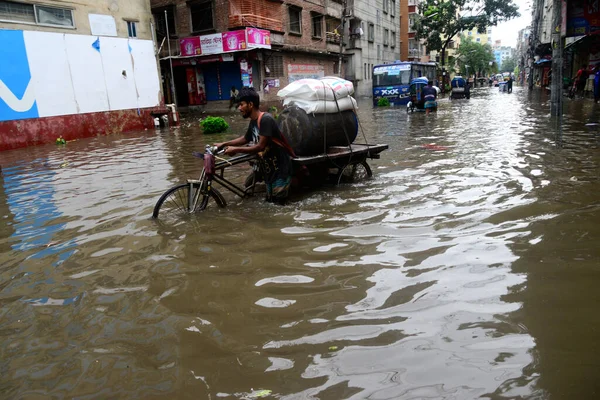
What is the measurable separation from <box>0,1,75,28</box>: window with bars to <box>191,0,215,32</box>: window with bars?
11472 mm

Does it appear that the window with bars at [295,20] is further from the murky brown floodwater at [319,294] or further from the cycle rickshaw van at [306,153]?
the murky brown floodwater at [319,294]

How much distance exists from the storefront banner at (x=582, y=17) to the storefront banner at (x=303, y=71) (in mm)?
18576

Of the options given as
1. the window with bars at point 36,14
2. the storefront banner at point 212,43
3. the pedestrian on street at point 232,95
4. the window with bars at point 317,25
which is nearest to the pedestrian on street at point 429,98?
the pedestrian on street at point 232,95

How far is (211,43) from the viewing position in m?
26.7

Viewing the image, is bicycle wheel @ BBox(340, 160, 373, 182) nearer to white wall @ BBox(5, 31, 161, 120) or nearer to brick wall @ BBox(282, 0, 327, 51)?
white wall @ BBox(5, 31, 161, 120)

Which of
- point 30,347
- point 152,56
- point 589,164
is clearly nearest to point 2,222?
point 30,347

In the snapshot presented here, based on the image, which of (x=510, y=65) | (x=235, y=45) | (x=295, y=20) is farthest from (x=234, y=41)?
(x=510, y=65)

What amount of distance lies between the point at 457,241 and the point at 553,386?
2211 millimetres

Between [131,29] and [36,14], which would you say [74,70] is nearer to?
[36,14]

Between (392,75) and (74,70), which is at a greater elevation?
(74,70)

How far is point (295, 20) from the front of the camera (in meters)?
32.0

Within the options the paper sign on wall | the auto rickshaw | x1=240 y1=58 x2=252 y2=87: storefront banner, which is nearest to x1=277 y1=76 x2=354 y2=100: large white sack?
the paper sign on wall

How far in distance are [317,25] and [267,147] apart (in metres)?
31.7

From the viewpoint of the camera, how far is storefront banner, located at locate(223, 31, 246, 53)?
25.6 metres
